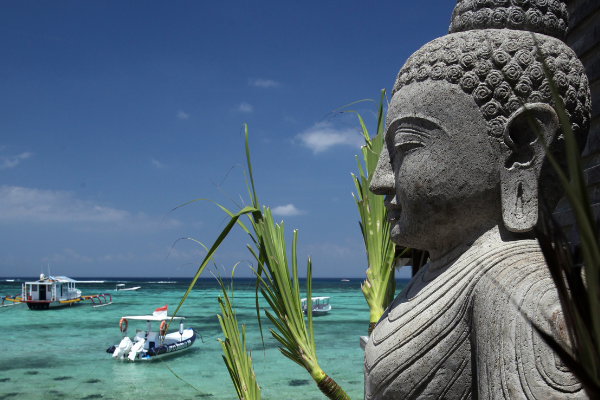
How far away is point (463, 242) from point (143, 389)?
40.3 ft

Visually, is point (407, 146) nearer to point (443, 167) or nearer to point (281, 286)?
point (443, 167)

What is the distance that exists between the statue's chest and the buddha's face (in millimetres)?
199

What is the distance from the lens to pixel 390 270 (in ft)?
9.84

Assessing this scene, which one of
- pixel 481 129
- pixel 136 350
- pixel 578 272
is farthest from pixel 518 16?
pixel 136 350

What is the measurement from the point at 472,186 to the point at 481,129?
0.17m

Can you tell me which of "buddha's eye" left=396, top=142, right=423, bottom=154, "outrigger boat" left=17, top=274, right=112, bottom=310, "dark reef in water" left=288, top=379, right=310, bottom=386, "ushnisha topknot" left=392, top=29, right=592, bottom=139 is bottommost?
"dark reef in water" left=288, top=379, right=310, bottom=386

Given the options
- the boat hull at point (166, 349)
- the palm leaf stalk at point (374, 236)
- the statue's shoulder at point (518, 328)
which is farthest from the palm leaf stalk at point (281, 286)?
the boat hull at point (166, 349)

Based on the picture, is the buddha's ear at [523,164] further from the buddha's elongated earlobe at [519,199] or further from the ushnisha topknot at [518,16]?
the ushnisha topknot at [518,16]

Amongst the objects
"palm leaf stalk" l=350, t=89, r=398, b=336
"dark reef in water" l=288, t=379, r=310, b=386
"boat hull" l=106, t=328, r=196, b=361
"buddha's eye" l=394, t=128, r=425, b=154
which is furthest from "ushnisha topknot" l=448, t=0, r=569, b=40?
"boat hull" l=106, t=328, r=196, b=361

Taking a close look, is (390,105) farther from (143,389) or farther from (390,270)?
(143,389)

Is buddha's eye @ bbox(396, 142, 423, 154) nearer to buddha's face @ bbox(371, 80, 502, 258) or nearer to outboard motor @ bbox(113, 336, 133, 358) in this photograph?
buddha's face @ bbox(371, 80, 502, 258)

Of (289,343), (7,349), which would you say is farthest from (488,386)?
(7,349)

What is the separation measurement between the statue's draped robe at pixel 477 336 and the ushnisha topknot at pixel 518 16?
73 centimetres

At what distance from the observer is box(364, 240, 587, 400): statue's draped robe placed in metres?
1.12
